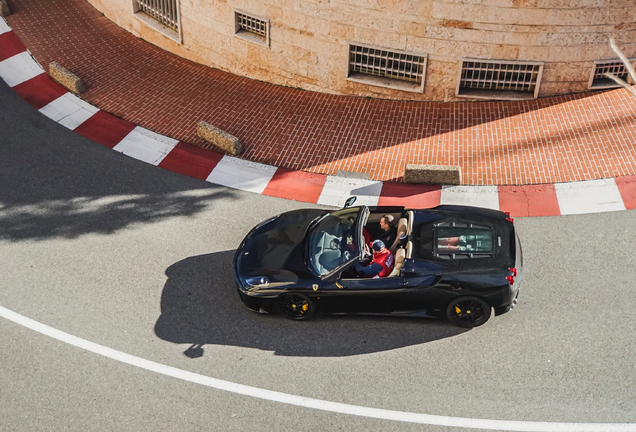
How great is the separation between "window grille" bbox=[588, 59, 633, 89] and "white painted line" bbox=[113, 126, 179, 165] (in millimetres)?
8150

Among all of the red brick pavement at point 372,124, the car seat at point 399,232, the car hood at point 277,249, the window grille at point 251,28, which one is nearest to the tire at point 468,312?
the car seat at point 399,232

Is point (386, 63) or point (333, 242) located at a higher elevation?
point (386, 63)

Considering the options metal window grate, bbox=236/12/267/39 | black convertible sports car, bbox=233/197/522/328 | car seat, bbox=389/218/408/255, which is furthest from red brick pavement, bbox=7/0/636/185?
black convertible sports car, bbox=233/197/522/328

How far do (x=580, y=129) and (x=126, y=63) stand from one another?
9813 mm

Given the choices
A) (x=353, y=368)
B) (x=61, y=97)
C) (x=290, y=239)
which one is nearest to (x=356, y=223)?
(x=290, y=239)

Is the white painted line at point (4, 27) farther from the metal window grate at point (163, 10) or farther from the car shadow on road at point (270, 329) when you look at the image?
the car shadow on road at point (270, 329)

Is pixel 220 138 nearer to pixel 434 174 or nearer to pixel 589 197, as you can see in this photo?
pixel 434 174

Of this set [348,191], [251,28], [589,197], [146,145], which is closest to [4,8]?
[146,145]

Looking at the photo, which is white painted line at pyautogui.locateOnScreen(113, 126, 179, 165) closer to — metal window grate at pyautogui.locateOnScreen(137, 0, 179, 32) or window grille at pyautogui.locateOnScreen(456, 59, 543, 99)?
metal window grate at pyautogui.locateOnScreen(137, 0, 179, 32)

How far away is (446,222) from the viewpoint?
31.1ft

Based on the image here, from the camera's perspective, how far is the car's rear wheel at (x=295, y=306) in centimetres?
927

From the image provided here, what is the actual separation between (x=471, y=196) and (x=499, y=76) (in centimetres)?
312

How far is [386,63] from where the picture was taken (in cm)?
1341

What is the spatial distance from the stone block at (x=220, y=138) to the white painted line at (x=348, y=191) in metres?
1.89
